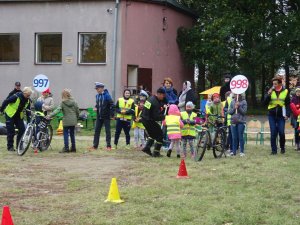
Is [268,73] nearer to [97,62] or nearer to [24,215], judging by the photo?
[97,62]

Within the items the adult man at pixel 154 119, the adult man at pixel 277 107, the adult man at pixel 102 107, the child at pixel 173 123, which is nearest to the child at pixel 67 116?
the adult man at pixel 102 107

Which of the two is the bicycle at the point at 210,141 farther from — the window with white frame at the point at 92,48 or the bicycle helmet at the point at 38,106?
the window with white frame at the point at 92,48

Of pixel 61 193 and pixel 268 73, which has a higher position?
pixel 268 73

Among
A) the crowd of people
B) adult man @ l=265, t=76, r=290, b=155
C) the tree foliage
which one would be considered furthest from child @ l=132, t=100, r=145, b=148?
the tree foliage

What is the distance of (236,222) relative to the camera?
289 inches

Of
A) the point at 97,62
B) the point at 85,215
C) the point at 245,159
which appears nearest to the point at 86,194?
the point at 85,215

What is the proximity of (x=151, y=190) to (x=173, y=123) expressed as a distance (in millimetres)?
4891

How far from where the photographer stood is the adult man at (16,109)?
51.3ft

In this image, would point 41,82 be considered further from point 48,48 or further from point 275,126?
point 275,126

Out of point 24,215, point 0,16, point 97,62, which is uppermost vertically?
point 0,16

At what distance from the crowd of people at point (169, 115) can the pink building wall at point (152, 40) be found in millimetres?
12442

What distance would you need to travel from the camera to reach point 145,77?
3105cm

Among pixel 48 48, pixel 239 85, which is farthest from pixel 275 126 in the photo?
pixel 48 48

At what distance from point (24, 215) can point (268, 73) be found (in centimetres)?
3976
